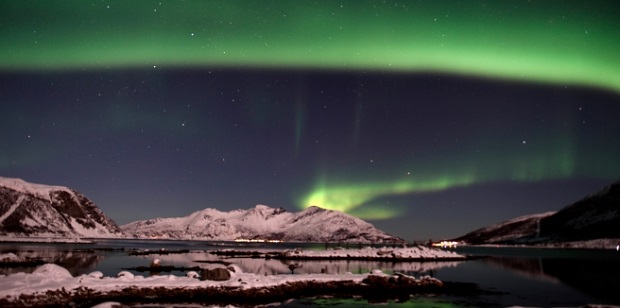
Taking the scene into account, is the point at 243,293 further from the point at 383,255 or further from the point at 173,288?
the point at 383,255

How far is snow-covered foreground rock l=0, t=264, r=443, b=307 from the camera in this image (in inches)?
1265

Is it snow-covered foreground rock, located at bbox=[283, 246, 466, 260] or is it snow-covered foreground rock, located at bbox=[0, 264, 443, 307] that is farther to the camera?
snow-covered foreground rock, located at bbox=[283, 246, 466, 260]

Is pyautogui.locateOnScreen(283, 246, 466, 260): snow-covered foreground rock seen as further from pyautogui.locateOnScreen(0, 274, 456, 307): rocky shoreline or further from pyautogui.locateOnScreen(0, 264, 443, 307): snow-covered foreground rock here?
pyautogui.locateOnScreen(0, 264, 443, 307): snow-covered foreground rock

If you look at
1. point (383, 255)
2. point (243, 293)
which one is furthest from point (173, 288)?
point (383, 255)

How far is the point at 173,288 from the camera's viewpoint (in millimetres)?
36594

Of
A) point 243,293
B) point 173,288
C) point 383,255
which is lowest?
point 383,255

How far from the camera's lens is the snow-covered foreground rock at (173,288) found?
105ft

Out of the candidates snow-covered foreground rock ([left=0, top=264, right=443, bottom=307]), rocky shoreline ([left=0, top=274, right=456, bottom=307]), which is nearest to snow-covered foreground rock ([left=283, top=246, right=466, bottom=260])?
rocky shoreline ([left=0, top=274, right=456, bottom=307])

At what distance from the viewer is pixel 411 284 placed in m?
44.9

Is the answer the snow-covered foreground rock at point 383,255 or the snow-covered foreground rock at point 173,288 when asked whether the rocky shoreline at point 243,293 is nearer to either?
the snow-covered foreground rock at point 173,288

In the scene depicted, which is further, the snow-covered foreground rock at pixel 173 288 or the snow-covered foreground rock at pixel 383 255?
the snow-covered foreground rock at pixel 383 255

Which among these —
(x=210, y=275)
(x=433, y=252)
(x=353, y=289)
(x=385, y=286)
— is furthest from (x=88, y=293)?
(x=433, y=252)

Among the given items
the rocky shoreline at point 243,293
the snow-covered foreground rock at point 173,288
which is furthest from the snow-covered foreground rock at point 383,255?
the snow-covered foreground rock at point 173,288

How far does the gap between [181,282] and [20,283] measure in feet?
37.0
